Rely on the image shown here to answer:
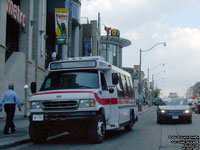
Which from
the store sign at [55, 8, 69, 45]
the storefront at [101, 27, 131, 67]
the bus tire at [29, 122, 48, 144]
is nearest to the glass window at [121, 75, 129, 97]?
the bus tire at [29, 122, 48, 144]

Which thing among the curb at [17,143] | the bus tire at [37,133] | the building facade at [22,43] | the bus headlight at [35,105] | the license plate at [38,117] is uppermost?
the building facade at [22,43]

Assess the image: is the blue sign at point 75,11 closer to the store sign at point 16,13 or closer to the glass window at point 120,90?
the store sign at point 16,13

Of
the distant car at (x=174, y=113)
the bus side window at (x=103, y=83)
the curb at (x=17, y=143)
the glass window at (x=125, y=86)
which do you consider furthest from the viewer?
the distant car at (x=174, y=113)

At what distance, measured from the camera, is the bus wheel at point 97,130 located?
10062 mm

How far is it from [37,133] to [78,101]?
71.2 inches

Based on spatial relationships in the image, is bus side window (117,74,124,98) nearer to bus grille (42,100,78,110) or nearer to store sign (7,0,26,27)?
bus grille (42,100,78,110)

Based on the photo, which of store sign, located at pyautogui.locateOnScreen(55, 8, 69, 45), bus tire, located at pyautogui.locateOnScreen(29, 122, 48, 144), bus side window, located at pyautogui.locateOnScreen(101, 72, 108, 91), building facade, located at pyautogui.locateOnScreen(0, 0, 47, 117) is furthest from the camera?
store sign, located at pyautogui.locateOnScreen(55, 8, 69, 45)

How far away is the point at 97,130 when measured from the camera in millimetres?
10195

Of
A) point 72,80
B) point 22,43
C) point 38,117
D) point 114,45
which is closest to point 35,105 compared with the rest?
point 38,117

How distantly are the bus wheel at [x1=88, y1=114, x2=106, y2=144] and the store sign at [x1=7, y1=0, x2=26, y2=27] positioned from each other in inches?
484

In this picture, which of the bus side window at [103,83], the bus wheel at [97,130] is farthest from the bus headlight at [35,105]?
the bus side window at [103,83]

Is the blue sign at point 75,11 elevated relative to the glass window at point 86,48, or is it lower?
elevated

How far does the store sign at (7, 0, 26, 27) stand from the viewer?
20531 mm

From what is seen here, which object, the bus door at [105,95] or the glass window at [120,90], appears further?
the glass window at [120,90]
